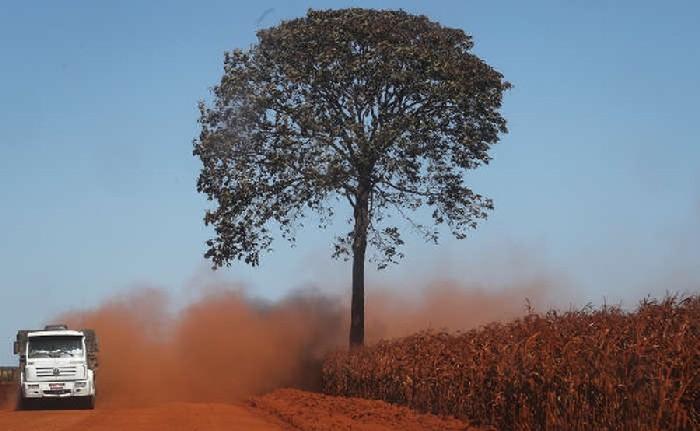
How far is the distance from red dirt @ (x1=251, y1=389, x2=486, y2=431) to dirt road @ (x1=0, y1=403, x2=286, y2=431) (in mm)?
749

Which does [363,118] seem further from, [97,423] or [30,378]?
[97,423]

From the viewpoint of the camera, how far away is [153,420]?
2777cm

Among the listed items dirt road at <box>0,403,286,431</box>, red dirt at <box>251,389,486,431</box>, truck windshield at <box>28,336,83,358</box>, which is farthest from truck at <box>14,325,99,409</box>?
red dirt at <box>251,389,486,431</box>

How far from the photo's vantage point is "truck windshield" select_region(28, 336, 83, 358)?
124 ft

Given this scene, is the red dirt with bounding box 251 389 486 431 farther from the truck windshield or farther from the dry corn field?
the truck windshield

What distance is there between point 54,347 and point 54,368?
102 cm

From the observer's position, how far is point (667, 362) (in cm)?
1773

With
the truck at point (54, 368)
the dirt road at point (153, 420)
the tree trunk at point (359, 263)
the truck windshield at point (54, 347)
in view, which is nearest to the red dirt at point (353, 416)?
the dirt road at point (153, 420)

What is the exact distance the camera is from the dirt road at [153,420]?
2564 cm

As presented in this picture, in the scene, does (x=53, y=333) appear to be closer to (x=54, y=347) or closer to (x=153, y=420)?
(x=54, y=347)

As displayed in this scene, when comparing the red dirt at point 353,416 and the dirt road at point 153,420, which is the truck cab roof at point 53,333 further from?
the red dirt at point 353,416

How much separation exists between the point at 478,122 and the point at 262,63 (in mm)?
9745

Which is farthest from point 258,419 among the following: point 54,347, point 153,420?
point 54,347

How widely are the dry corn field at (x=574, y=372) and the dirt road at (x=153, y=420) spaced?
15.9ft
